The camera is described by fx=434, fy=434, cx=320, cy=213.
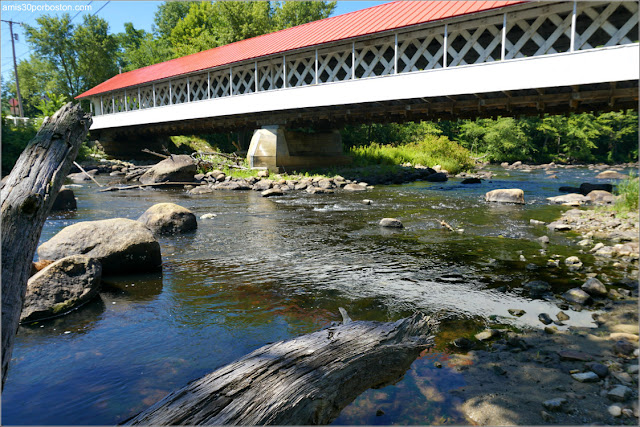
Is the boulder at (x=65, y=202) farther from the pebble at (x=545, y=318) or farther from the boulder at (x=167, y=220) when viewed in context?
the pebble at (x=545, y=318)

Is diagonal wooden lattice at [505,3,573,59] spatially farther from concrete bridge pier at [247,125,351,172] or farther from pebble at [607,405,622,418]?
pebble at [607,405,622,418]

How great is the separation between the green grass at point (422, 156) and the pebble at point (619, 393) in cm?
2287

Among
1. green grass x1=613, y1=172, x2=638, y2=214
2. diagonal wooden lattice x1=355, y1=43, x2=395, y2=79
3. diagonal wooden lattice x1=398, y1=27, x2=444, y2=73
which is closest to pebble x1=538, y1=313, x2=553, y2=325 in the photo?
green grass x1=613, y1=172, x2=638, y2=214

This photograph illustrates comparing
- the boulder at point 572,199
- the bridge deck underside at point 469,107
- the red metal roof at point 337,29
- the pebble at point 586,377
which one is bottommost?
the pebble at point 586,377

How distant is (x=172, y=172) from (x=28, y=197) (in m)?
17.5

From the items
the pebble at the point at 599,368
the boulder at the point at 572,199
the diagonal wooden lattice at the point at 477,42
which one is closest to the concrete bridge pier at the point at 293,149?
the diagonal wooden lattice at the point at 477,42

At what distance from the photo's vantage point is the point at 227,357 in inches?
142

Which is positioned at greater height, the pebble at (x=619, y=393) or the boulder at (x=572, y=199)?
the boulder at (x=572, y=199)

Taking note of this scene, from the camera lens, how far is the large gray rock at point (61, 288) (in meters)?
4.35

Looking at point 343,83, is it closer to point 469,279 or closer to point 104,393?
point 469,279

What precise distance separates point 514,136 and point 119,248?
38.5 m

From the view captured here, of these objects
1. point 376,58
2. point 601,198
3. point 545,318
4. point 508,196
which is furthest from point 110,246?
point 376,58

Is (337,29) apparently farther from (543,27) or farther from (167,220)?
(167,220)

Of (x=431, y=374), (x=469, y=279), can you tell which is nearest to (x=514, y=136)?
(x=469, y=279)
